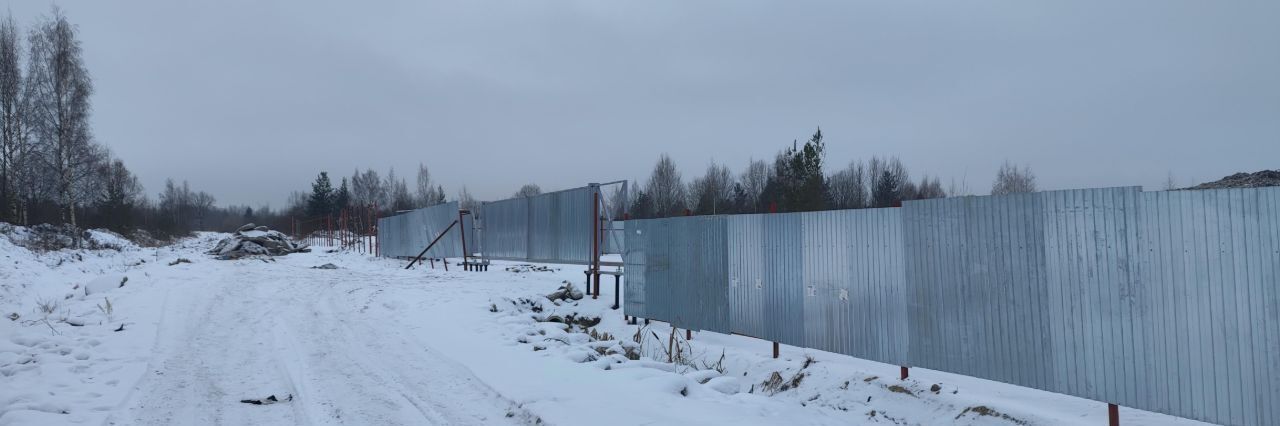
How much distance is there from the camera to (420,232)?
85.8 ft

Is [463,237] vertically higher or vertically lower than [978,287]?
higher

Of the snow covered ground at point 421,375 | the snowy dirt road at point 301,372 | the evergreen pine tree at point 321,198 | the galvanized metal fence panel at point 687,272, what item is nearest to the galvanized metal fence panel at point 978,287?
the snow covered ground at point 421,375

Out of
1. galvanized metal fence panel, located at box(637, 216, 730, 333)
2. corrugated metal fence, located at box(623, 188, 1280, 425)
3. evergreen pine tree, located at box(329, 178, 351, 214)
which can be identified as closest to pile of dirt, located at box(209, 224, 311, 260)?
galvanized metal fence panel, located at box(637, 216, 730, 333)

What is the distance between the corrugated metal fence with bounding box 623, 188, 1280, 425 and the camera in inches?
183

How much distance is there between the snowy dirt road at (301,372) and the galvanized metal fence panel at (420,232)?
10479 millimetres

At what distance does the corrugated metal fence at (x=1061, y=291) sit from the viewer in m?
4.65

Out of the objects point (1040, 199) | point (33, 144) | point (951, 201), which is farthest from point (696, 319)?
point (33, 144)

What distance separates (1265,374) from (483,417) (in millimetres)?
5615

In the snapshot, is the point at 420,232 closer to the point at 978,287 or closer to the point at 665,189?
the point at 978,287

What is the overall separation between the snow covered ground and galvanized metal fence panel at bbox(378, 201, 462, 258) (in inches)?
402

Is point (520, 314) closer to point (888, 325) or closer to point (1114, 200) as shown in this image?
point (888, 325)

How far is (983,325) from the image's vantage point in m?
6.18

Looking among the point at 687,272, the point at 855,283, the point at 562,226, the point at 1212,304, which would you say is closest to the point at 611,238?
the point at 562,226

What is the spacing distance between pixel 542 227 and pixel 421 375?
31.6 ft
